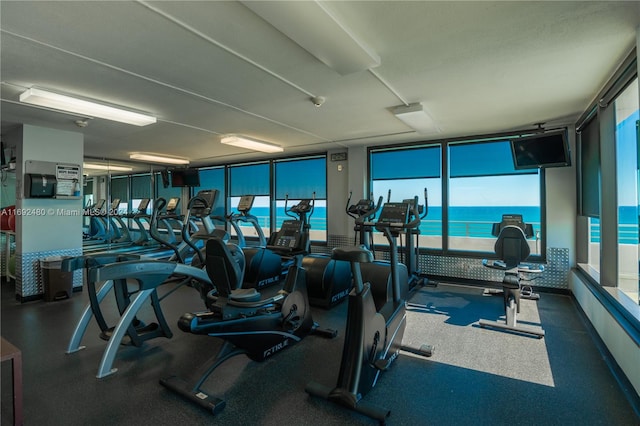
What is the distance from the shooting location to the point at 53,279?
4.92 m

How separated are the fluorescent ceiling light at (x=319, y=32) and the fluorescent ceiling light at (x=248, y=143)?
3.49 m

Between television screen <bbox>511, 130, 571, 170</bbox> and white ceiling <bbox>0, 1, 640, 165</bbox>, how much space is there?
353 mm

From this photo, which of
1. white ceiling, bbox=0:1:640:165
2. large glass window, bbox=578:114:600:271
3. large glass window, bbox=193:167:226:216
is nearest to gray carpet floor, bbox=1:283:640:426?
large glass window, bbox=578:114:600:271

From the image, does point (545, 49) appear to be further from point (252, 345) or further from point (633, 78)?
point (252, 345)

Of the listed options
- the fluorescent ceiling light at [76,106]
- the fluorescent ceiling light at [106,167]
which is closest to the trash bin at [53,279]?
the fluorescent ceiling light at [76,106]

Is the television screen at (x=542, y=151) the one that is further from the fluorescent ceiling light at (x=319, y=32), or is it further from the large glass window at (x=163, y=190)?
the large glass window at (x=163, y=190)

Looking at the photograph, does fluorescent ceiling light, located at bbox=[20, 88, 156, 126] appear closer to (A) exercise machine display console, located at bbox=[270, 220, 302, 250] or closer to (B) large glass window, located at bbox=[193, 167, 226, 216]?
(A) exercise machine display console, located at bbox=[270, 220, 302, 250]

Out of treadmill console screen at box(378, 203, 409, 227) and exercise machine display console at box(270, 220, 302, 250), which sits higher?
treadmill console screen at box(378, 203, 409, 227)

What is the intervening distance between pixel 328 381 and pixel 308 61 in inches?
110

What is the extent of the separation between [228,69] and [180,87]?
0.79 metres

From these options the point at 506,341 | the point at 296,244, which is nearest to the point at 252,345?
the point at 296,244

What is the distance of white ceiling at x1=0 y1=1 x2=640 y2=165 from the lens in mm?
2160

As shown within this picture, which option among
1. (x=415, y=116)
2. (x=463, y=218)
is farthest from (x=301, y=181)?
(x=463, y=218)

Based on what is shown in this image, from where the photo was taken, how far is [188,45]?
2.56m
